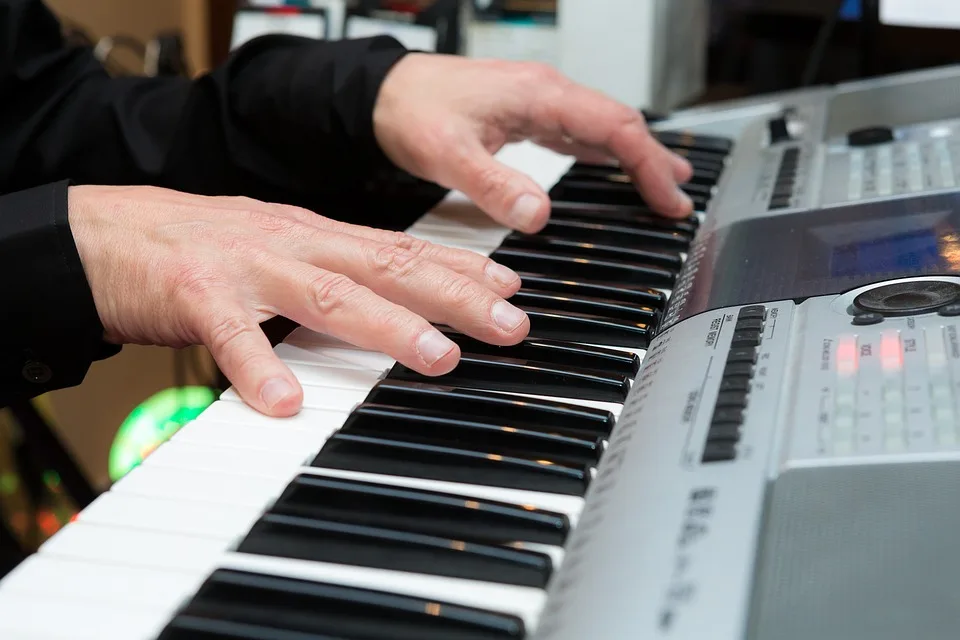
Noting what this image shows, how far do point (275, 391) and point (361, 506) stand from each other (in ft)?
Result: 0.36

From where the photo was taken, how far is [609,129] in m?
0.93

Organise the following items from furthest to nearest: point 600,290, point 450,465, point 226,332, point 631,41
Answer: point 631,41 < point 600,290 < point 226,332 < point 450,465

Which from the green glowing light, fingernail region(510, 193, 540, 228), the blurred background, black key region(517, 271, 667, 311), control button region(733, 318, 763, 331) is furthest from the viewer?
the green glowing light

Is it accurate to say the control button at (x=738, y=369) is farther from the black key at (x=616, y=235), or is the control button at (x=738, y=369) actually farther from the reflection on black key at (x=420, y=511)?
the black key at (x=616, y=235)

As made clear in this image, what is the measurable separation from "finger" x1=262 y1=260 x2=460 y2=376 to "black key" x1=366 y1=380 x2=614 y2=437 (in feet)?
0.07

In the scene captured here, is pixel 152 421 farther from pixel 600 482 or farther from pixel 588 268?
pixel 600 482

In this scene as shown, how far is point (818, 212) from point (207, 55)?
6.24ft

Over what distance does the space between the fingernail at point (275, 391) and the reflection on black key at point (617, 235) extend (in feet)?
1.08

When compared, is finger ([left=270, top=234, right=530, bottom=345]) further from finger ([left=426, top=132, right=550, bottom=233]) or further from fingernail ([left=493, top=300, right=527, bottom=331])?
finger ([left=426, top=132, right=550, bottom=233])

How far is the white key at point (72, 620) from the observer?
40 centimetres

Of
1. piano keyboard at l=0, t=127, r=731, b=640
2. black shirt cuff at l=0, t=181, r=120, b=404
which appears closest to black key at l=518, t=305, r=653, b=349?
piano keyboard at l=0, t=127, r=731, b=640

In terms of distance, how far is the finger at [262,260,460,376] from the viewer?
23.5 inches

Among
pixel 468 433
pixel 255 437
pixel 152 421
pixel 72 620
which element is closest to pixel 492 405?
pixel 468 433

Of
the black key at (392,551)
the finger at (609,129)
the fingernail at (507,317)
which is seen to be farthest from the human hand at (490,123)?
the black key at (392,551)
